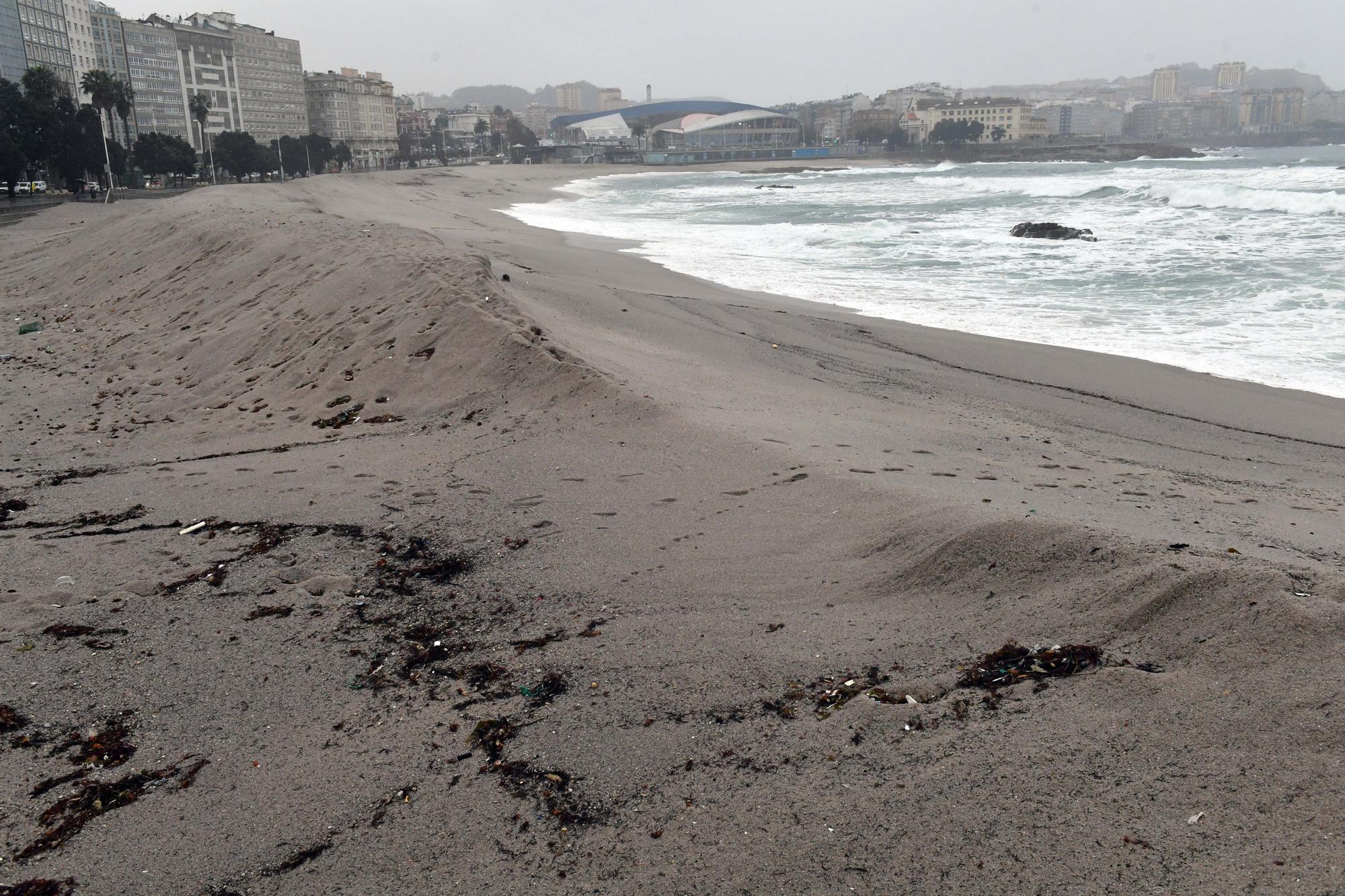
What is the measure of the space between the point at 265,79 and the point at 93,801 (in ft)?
390

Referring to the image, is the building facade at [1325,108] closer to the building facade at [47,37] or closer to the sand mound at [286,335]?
the building facade at [47,37]

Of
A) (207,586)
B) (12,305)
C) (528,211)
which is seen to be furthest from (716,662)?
(528,211)

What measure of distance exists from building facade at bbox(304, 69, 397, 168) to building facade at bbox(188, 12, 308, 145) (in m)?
3.99

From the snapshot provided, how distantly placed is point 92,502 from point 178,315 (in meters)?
5.70

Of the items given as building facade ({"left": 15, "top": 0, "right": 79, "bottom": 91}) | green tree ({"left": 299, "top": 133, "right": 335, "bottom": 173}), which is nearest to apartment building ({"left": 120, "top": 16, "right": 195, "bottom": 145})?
building facade ({"left": 15, "top": 0, "right": 79, "bottom": 91})

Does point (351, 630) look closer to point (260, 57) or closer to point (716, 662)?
point (716, 662)

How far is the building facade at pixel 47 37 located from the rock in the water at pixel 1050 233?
6415 cm

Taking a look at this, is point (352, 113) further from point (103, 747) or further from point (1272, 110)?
point (1272, 110)

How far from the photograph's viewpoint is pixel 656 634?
3559 millimetres

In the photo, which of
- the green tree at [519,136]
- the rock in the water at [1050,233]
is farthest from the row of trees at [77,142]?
the green tree at [519,136]

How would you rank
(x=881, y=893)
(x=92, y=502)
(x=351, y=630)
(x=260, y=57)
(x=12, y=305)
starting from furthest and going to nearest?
(x=260, y=57)
(x=12, y=305)
(x=92, y=502)
(x=351, y=630)
(x=881, y=893)

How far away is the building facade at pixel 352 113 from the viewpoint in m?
116

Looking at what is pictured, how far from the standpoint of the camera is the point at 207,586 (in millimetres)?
4188

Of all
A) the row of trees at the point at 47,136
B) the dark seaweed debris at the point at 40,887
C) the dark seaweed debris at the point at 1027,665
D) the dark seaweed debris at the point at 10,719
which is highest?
the row of trees at the point at 47,136
